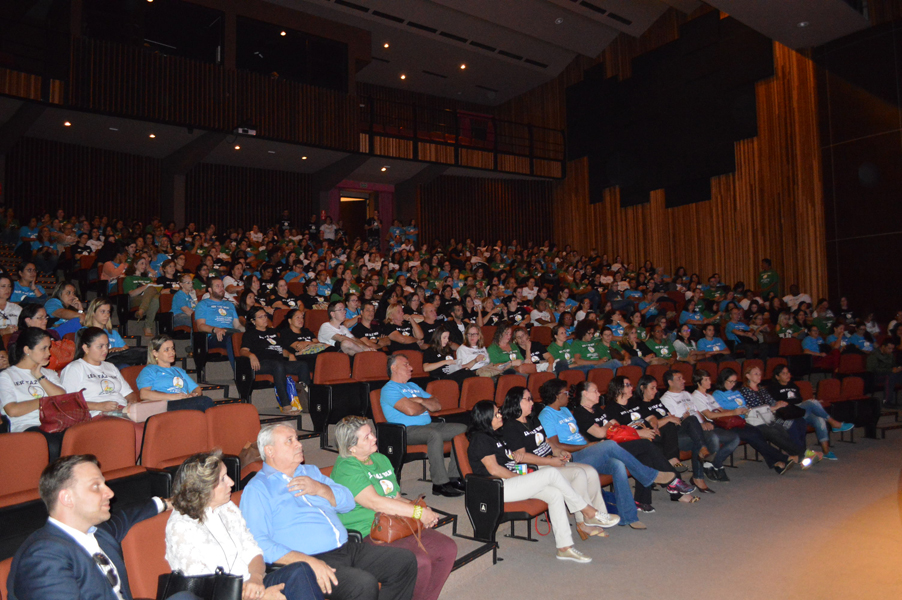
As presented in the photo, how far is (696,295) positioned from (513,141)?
22.3 ft

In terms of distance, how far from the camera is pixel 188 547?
2.01 m

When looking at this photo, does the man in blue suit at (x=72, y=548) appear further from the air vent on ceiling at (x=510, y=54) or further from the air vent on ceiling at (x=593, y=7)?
the air vent on ceiling at (x=510, y=54)

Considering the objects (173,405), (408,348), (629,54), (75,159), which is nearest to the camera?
(173,405)

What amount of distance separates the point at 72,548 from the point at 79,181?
11.1m

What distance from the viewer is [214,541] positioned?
208 centimetres

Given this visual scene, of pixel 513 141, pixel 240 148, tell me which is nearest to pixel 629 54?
pixel 513 141

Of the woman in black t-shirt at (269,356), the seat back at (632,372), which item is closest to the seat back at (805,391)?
the seat back at (632,372)

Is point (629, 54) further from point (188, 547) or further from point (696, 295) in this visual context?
point (188, 547)

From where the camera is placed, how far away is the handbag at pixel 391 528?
103 inches

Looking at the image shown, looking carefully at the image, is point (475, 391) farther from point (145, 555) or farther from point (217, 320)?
point (145, 555)

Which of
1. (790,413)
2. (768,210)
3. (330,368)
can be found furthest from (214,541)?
(768,210)

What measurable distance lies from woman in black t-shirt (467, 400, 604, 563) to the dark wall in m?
8.52

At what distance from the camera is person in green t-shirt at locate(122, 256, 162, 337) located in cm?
612

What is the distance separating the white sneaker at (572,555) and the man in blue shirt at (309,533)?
118 cm
